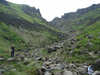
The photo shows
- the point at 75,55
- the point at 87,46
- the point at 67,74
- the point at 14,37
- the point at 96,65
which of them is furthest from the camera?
the point at 14,37

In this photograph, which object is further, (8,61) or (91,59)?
(91,59)

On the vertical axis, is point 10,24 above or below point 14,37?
above

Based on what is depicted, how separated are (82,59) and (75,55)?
4494 millimetres

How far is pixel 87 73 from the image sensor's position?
25.8 meters

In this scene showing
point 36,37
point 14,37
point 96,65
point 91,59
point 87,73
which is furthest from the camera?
point 36,37

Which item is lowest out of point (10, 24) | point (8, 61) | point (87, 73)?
point (87, 73)

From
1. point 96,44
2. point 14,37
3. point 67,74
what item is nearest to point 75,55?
point 96,44

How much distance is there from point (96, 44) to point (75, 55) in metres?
10.2

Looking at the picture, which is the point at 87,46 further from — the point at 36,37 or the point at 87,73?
the point at 36,37

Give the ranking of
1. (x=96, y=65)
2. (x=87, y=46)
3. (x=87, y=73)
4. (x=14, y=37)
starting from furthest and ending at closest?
(x=14, y=37), (x=87, y=46), (x=96, y=65), (x=87, y=73)

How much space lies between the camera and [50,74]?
2205cm

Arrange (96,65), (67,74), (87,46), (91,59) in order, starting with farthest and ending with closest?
1. (87,46)
2. (91,59)
3. (96,65)
4. (67,74)

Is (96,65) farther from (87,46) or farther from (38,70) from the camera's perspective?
(87,46)

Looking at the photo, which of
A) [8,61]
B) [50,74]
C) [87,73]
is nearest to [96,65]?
[87,73]
